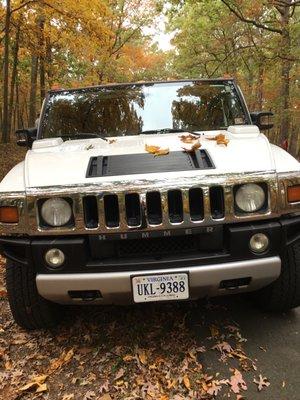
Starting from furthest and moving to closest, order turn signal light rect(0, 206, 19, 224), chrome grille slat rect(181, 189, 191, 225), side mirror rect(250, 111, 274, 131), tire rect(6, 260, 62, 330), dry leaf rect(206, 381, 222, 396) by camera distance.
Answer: side mirror rect(250, 111, 274, 131), tire rect(6, 260, 62, 330), turn signal light rect(0, 206, 19, 224), chrome grille slat rect(181, 189, 191, 225), dry leaf rect(206, 381, 222, 396)

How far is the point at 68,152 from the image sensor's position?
342cm

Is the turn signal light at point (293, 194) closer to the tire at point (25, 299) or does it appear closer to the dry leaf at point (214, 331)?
the dry leaf at point (214, 331)

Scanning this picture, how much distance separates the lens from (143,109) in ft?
13.8

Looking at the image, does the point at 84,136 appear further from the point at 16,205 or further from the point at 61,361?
the point at 61,361

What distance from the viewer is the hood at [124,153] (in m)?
2.77

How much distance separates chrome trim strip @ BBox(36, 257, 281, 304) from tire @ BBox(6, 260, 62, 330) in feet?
1.00

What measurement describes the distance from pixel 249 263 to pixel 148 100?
222 centimetres

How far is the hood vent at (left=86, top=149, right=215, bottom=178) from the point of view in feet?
9.27

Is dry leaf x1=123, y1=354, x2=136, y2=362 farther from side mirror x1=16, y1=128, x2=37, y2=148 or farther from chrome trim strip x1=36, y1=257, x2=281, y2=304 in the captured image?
side mirror x1=16, y1=128, x2=37, y2=148

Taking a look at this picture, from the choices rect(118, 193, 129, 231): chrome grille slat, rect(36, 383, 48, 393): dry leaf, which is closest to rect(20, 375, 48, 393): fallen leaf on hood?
rect(36, 383, 48, 393): dry leaf

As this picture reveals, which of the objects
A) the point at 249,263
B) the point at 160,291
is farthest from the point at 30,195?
the point at 249,263

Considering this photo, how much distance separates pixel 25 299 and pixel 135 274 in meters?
0.98

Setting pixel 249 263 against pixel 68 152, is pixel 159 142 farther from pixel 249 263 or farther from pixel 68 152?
pixel 249 263

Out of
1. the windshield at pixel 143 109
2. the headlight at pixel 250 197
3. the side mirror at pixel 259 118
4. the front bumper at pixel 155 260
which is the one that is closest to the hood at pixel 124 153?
the headlight at pixel 250 197
